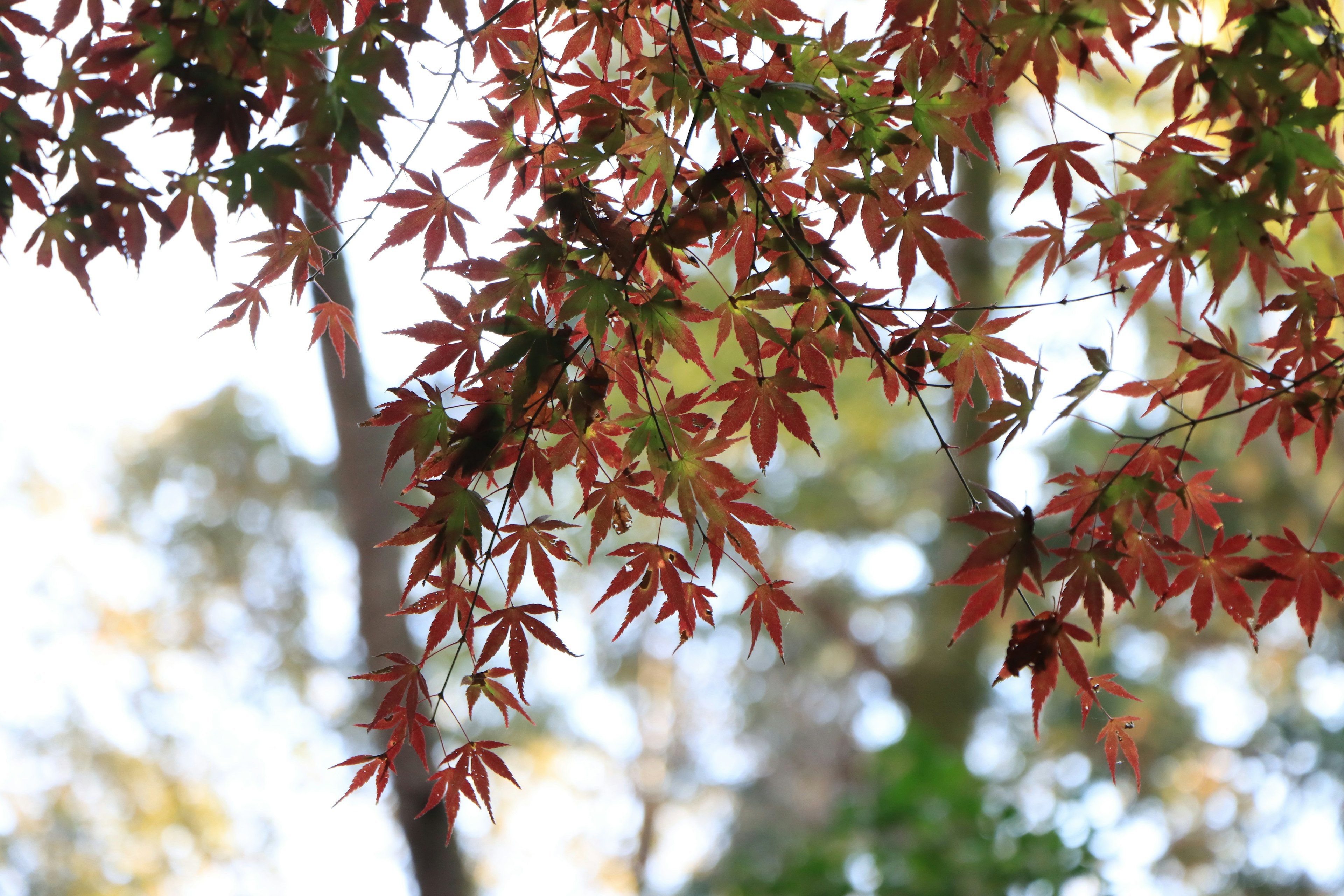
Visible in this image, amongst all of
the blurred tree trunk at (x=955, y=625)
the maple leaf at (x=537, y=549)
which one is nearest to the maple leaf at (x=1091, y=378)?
the maple leaf at (x=537, y=549)

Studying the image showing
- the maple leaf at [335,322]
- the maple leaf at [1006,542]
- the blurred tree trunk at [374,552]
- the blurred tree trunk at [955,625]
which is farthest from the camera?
the blurred tree trunk at [955,625]

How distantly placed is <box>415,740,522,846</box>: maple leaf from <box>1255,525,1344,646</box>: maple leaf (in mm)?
887

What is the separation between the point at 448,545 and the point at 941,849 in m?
3.08

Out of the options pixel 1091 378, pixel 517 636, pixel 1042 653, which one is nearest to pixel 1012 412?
→ pixel 1091 378

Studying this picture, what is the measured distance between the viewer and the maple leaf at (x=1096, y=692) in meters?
1.04

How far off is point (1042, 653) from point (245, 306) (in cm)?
105

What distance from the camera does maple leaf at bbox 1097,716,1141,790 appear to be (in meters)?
1.09

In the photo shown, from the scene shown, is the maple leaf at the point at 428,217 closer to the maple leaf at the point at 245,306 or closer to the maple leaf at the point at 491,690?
the maple leaf at the point at 245,306

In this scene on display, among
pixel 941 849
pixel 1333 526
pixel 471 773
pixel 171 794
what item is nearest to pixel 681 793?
pixel 171 794

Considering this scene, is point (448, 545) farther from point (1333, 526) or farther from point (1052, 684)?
point (1333, 526)

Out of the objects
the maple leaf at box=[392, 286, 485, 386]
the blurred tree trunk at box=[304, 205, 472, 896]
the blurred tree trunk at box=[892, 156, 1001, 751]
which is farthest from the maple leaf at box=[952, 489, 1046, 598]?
the blurred tree trunk at box=[892, 156, 1001, 751]

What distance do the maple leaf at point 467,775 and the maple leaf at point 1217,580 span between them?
79 centimetres

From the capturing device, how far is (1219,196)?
0.92 metres

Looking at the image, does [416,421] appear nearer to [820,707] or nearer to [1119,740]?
[1119,740]
